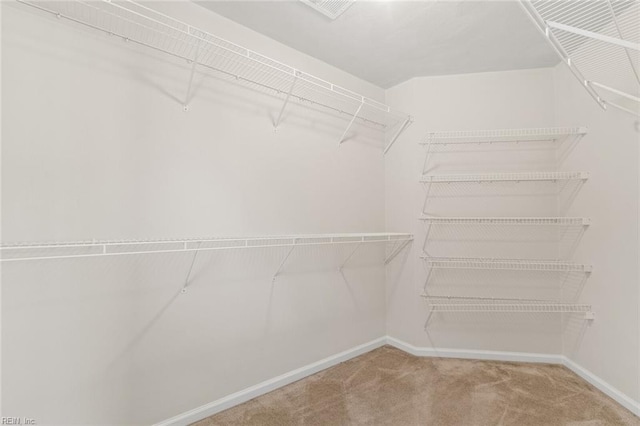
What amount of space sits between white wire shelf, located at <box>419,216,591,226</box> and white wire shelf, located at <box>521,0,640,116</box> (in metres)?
0.78

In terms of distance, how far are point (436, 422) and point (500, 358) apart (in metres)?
1.11

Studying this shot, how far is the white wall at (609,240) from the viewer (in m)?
1.83

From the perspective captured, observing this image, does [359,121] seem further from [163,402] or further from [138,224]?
[163,402]

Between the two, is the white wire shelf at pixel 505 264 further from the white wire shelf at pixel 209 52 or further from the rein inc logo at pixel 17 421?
the rein inc logo at pixel 17 421

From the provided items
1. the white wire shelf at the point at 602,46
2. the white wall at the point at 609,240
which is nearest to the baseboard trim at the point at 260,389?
the white wall at the point at 609,240

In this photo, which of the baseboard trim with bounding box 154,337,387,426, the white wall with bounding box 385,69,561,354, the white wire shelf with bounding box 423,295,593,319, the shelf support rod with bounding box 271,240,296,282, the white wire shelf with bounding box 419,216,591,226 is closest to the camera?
the baseboard trim with bounding box 154,337,387,426

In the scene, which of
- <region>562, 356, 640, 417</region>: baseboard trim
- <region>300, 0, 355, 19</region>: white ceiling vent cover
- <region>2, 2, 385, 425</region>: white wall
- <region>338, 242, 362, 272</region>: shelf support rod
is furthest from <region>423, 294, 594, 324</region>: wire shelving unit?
<region>300, 0, 355, 19</region>: white ceiling vent cover

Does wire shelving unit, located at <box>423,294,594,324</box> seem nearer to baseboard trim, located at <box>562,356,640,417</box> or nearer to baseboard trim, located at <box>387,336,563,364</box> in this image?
baseboard trim, located at <box>387,336,563,364</box>

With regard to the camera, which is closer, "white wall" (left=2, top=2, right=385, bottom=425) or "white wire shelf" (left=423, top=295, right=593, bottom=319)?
"white wall" (left=2, top=2, right=385, bottom=425)

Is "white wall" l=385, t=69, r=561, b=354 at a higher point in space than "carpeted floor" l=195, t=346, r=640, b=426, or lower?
higher

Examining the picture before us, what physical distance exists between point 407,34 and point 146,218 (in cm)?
194

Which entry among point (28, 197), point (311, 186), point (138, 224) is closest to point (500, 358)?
point (311, 186)

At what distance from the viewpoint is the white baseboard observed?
1773 mm

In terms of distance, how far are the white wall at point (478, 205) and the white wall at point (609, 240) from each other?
21 cm
